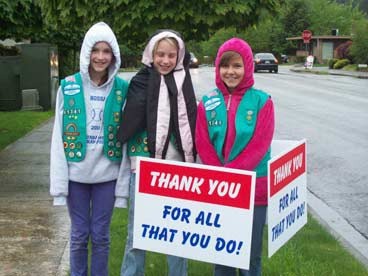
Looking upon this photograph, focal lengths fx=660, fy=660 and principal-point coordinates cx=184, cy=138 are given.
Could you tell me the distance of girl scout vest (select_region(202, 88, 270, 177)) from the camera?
3.79m

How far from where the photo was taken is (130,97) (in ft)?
13.5

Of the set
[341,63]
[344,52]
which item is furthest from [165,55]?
[344,52]

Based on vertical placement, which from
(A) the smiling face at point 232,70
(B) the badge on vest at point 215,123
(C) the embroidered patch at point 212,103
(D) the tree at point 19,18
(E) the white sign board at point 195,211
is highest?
(D) the tree at point 19,18

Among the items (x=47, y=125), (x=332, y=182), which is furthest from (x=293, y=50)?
(x=332, y=182)

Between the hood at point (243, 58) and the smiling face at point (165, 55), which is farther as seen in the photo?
the smiling face at point (165, 55)

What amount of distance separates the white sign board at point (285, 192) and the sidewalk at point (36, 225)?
→ 68.2 inches

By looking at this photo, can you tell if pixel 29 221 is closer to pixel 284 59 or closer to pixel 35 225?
pixel 35 225

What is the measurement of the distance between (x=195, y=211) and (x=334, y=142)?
9.02m

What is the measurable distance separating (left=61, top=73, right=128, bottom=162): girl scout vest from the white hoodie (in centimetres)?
3

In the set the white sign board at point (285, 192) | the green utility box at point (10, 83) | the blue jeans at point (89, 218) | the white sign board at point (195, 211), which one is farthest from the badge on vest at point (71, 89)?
the green utility box at point (10, 83)

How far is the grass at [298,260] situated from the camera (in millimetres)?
4938

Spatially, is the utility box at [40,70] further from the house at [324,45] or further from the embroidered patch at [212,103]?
the house at [324,45]

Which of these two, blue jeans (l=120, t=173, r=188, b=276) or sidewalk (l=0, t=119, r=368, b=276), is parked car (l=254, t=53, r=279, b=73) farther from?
blue jeans (l=120, t=173, r=188, b=276)

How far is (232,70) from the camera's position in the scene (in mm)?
3867
